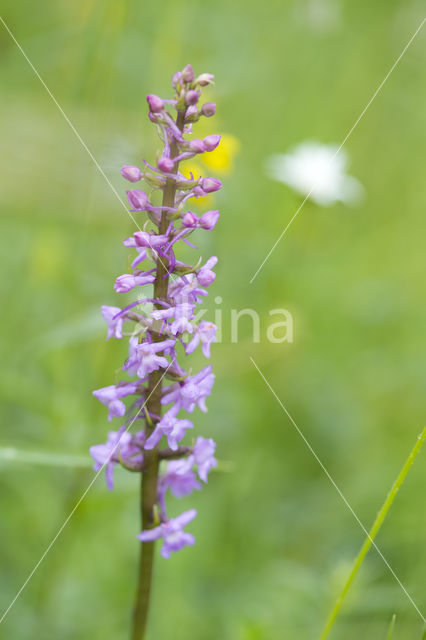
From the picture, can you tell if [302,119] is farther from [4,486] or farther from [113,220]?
[4,486]

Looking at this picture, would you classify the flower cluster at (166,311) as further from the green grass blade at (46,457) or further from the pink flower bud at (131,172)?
the green grass blade at (46,457)

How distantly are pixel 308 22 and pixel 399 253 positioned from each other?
200cm

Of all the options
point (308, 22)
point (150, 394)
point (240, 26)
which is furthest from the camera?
point (308, 22)

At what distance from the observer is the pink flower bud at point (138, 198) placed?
1.56 m

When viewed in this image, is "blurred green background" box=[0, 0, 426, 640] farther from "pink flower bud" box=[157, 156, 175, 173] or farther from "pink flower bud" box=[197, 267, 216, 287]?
"pink flower bud" box=[157, 156, 175, 173]

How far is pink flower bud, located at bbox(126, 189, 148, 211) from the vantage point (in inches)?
61.4

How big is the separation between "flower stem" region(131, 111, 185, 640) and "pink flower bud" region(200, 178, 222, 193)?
7 cm

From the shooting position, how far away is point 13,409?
11.7 ft

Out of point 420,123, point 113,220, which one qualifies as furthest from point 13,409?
point 420,123

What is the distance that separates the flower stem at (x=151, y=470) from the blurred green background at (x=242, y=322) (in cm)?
Answer: 41

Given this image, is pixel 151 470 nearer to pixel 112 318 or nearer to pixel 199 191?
pixel 112 318

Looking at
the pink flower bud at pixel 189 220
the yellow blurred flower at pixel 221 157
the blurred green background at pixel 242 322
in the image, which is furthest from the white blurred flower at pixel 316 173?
the pink flower bud at pixel 189 220

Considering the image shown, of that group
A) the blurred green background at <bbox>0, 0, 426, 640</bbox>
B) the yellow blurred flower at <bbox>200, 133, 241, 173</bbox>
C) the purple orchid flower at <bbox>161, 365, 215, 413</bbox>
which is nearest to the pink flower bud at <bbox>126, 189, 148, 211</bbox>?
the purple orchid flower at <bbox>161, 365, 215, 413</bbox>

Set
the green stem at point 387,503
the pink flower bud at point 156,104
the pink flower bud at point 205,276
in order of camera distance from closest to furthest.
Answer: the pink flower bud at point 156,104 < the pink flower bud at point 205,276 < the green stem at point 387,503
